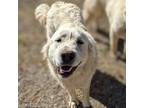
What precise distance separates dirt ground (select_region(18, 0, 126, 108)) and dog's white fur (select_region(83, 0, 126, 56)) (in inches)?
9.9

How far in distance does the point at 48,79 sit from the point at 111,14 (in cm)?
152

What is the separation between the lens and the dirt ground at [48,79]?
5.38 meters

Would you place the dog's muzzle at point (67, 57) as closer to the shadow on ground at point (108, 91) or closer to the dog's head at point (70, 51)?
the dog's head at point (70, 51)

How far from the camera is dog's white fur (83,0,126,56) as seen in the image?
6335 mm

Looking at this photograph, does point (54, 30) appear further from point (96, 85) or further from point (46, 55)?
point (96, 85)

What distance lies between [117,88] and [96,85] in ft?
0.90

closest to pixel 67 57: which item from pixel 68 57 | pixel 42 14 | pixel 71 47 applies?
pixel 68 57

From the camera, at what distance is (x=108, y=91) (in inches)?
222

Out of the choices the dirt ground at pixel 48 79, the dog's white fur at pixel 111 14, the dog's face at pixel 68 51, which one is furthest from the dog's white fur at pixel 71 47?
the dog's white fur at pixel 111 14

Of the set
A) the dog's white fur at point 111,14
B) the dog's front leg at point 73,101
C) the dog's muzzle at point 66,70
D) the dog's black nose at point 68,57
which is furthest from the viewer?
the dog's white fur at point 111,14

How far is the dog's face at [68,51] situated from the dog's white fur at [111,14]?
5.48 feet

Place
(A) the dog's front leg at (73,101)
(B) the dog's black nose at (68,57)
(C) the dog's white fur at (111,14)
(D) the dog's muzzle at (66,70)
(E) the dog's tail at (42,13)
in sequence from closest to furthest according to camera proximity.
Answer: (B) the dog's black nose at (68,57) < (D) the dog's muzzle at (66,70) < (A) the dog's front leg at (73,101) < (E) the dog's tail at (42,13) < (C) the dog's white fur at (111,14)

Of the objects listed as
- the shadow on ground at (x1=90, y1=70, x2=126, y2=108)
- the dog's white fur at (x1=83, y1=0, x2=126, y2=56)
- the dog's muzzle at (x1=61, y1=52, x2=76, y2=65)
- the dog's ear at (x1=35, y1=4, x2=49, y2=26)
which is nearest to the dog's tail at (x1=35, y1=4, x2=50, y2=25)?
the dog's ear at (x1=35, y1=4, x2=49, y2=26)

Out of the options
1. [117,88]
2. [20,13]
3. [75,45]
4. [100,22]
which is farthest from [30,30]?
[75,45]
